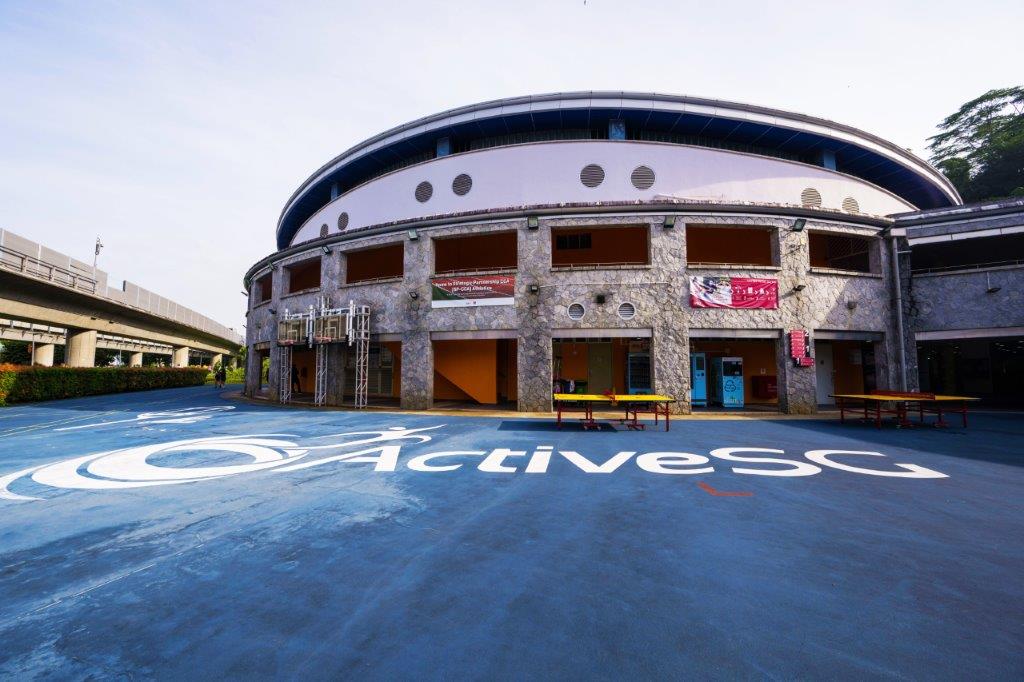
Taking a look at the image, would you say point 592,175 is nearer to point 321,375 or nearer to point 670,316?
point 670,316

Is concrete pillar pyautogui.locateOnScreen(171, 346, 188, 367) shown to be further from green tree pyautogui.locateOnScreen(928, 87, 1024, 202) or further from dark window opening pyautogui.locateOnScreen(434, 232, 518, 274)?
green tree pyautogui.locateOnScreen(928, 87, 1024, 202)

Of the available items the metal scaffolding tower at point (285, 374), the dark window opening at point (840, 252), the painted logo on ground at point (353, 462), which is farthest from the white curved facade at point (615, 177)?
the painted logo on ground at point (353, 462)

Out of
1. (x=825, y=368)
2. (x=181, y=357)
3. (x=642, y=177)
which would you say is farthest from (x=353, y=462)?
(x=181, y=357)

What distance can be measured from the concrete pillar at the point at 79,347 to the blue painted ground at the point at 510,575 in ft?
89.2

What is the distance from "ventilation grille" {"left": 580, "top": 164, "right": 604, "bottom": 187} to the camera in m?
17.2

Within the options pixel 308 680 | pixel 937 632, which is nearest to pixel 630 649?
pixel 308 680

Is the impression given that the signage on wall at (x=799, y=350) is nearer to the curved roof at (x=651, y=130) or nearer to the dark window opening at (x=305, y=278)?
the curved roof at (x=651, y=130)

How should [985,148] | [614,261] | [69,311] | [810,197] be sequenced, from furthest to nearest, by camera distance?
[985,148], [69,311], [614,261], [810,197]

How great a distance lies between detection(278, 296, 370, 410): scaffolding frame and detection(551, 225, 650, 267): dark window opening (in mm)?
9264

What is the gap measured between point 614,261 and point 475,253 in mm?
6965

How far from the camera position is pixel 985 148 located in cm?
3481

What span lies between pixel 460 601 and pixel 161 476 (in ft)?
19.7

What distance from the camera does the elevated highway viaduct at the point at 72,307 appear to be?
65.3 feet

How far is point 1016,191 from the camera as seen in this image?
29.2 metres
